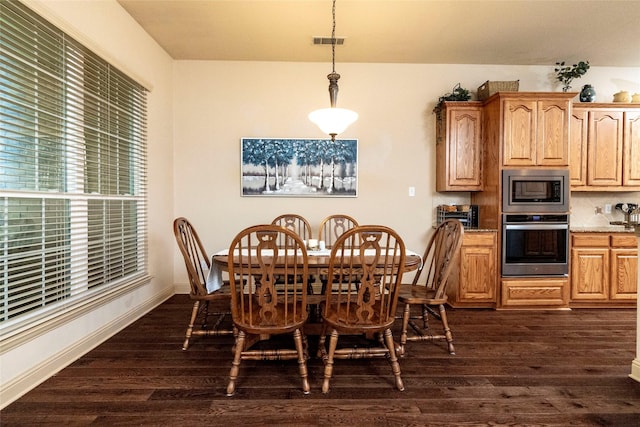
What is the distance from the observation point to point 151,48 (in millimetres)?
3295

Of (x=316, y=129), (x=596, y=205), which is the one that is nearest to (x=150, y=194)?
(x=316, y=129)

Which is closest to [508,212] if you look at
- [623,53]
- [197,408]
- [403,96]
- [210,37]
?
[403,96]

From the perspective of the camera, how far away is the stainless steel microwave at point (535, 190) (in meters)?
3.30

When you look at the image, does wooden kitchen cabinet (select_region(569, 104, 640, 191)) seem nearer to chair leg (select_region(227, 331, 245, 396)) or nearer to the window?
chair leg (select_region(227, 331, 245, 396))

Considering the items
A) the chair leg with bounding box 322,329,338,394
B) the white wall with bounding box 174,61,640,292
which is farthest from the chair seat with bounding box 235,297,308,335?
the white wall with bounding box 174,61,640,292

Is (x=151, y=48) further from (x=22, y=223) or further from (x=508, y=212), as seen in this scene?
(x=508, y=212)

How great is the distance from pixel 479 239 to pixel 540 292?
0.83 meters

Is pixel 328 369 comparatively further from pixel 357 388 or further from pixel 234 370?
pixel 234 370

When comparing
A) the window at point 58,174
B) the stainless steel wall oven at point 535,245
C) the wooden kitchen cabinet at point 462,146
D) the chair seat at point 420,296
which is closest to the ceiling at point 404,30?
the wooden kitchen cabinet at point 462,146

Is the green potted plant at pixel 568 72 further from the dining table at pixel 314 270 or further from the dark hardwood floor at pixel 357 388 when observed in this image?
the dining table at pixel 314 270

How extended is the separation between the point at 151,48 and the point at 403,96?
2816 mm

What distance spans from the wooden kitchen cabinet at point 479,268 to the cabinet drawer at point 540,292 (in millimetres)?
168

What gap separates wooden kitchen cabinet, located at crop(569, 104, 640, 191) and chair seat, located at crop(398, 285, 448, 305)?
2.42 meters

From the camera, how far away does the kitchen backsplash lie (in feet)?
12.8
